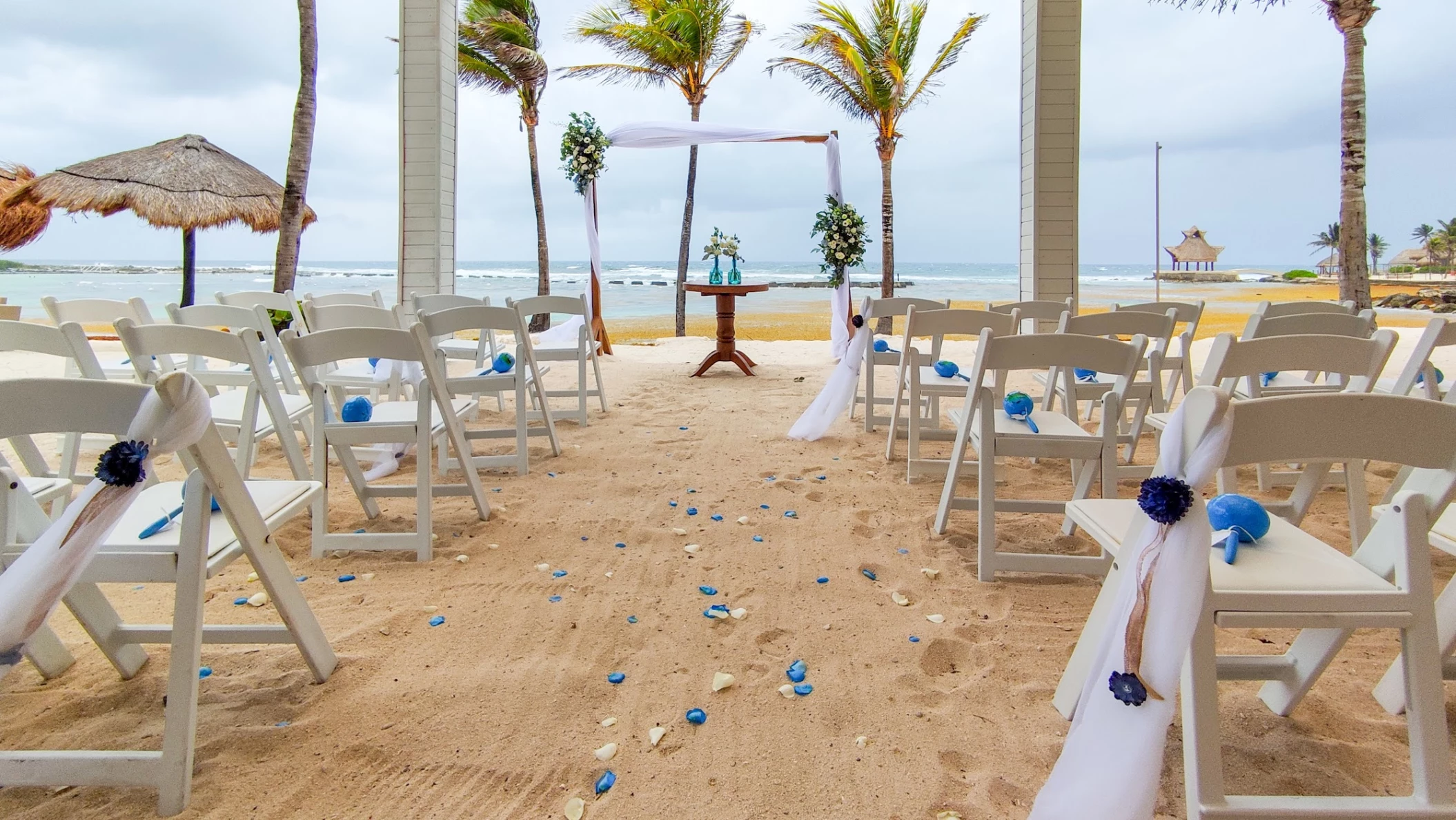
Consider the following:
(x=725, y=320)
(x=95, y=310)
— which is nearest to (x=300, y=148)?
(x=95, y=310)

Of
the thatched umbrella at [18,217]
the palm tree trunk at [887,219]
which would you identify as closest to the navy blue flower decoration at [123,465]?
the palm tree trunk at [887,219]

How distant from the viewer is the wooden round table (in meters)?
6.85

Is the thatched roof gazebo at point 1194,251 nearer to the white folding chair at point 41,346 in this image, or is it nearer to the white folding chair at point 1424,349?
the white folding chair at point 1424,349

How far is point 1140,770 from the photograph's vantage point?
1175 mm

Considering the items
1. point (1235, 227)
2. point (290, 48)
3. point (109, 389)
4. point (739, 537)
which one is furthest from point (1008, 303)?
point (290, 48)

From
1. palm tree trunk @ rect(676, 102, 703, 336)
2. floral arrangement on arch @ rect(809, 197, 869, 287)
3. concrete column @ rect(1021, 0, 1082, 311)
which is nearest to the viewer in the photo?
concrete column @ rect(1021, 0, 1082, 311)

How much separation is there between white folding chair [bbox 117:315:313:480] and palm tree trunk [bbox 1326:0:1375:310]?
7.75m

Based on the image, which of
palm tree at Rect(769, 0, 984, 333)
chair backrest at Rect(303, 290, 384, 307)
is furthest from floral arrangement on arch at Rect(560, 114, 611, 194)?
palm tree at Rect(769, 0, 984, 333)

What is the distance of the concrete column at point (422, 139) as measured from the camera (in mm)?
7551

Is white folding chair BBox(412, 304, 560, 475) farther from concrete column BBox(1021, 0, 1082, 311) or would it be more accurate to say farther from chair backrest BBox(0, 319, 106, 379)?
concrete column BBox(1021, 0, 1082, 311)

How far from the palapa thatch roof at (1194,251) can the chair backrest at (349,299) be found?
28.0 metres

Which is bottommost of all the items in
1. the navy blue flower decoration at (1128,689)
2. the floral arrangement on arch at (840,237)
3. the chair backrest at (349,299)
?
the navy blue flower decoration at (1128,689)

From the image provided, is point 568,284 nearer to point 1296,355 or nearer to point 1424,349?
point 1424,349

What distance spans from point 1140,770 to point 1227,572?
37cm
